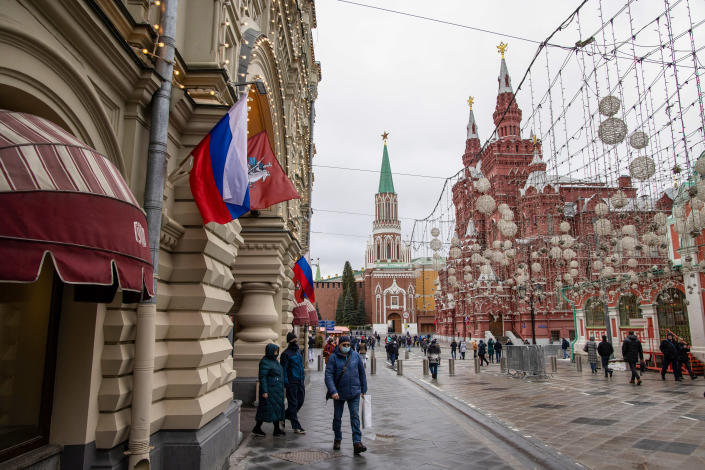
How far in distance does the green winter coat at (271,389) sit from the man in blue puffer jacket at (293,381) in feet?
1.39

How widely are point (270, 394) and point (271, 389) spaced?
0.09 m

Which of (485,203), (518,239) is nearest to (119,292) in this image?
(485,203)

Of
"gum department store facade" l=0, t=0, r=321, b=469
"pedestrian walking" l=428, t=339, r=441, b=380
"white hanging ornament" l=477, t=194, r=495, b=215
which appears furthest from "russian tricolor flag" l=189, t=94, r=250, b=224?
"pedestrian walking" l=428, t=339, r=441, b=380

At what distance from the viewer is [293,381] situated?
907 cm

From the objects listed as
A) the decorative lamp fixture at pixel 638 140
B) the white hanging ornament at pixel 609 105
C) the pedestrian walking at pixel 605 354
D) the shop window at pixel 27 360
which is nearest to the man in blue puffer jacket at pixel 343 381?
the shop window at pixel 27 360

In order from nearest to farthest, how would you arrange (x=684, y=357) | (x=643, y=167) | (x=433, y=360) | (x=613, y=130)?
(x=613, y=130)
(x=643, y=167)
(x=684, y=357)
(x=433, y=360)

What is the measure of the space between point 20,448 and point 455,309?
6346cm

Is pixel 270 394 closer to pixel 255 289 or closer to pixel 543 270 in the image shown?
pixel 255 289

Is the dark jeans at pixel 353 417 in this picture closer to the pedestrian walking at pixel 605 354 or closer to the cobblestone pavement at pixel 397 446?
the cobblestone pavement at pixel 397 446

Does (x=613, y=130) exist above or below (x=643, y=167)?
above

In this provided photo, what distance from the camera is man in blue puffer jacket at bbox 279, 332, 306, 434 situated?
29.3ft

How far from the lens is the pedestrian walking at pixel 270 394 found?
8.36m

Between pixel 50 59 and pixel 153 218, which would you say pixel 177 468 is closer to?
pixel 153 218

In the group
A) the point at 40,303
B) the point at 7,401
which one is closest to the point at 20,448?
the point at 7,401
